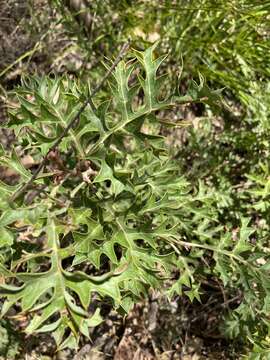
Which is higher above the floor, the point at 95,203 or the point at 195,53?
the point at 95,203

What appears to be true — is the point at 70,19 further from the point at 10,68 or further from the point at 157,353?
the point at 157,353

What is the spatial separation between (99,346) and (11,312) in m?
0.50

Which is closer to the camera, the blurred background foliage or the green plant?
the green plant

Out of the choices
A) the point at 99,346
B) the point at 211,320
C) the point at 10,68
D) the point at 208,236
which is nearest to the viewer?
the point at 208,236

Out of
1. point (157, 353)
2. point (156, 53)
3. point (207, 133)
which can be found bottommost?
point (157, 353)

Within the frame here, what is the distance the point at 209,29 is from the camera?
3375 mm

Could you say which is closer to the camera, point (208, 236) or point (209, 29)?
point (208, 236)

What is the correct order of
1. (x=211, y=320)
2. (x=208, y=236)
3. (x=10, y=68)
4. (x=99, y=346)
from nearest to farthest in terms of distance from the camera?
(x=208, y=236) → (x=99, y=346) → (x=211, y=320) → (x=10, y=68)

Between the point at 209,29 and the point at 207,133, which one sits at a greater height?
the point at 209,29

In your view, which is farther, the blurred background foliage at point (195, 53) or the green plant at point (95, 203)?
the blurred background foliage at point (195, 53)

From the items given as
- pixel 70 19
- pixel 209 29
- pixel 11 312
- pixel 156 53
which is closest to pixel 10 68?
pixel 70 19

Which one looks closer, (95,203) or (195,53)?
(95,203)

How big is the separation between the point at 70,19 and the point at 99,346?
1.85 m

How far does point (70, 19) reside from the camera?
3223 mm
